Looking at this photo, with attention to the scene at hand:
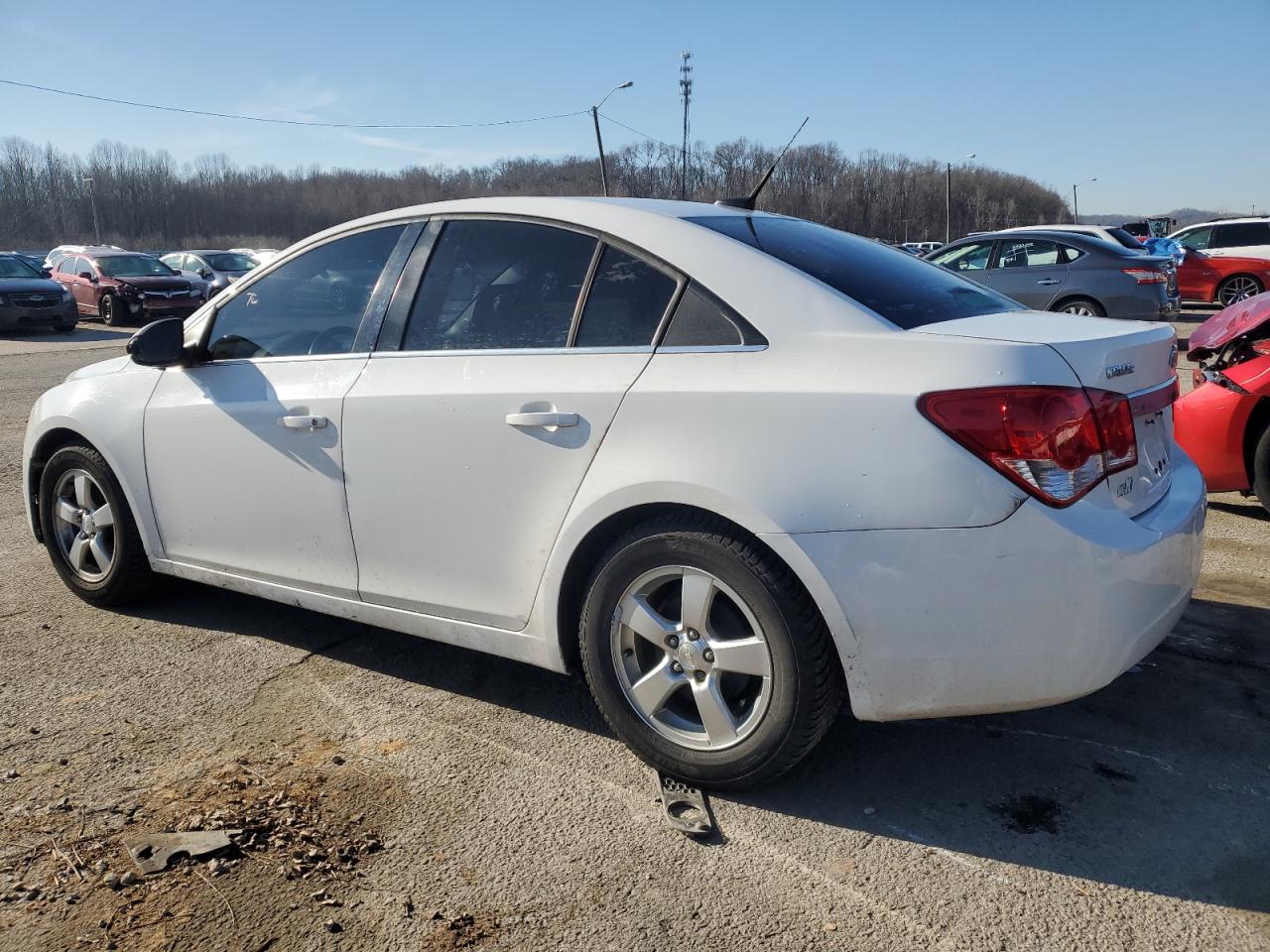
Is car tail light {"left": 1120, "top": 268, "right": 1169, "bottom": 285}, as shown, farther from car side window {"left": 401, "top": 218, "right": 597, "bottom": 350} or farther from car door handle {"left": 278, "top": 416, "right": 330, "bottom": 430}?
car door handle {"left": 278, "top": 416, "right": 330, "bottom": 430}

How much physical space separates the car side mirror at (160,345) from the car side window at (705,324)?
2.04 m

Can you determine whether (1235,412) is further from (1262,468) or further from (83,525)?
(83,525)

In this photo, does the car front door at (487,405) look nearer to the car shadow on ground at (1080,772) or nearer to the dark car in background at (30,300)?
the car shadow on ground at (1080,772)

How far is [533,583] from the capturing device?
2.91 meters

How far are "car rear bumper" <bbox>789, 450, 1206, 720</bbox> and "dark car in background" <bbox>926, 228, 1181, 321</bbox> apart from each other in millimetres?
11126

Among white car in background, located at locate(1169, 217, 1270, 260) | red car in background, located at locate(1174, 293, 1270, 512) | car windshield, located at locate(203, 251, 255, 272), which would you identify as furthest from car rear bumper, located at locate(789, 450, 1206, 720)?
car windshield, located at locate(203, 251, 255, 272)

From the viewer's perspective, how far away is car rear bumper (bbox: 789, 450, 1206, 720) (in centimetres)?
227

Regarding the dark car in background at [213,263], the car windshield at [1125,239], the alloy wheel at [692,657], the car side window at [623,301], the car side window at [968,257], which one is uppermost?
the dark car in background at [213,263]

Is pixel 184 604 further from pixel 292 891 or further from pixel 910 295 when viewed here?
pixel 910 295

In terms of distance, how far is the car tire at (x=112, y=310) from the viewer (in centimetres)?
2225

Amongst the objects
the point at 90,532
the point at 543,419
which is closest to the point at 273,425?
the point at 543,419

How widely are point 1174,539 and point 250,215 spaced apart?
10236 cm

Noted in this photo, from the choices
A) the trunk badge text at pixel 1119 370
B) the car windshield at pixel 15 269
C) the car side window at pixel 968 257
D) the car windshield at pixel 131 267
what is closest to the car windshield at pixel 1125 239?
the car side window at pixel 968 257

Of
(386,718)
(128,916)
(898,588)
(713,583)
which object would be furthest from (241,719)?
(898,588)
